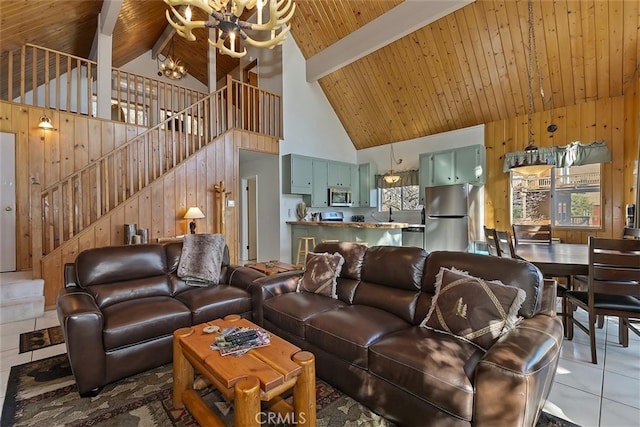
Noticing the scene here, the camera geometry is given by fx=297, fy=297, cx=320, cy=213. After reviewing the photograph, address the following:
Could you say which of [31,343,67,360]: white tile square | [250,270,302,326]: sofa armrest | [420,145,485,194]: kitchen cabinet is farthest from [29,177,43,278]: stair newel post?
[420,145,485,194]: kitchen cabinet

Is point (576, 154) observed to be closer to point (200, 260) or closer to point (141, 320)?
point (200, 260)

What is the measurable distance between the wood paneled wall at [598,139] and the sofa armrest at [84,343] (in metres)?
6.16

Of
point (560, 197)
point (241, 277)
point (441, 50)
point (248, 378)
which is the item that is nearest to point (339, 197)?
point (441, 50)

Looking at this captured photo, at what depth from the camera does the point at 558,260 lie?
268 cm

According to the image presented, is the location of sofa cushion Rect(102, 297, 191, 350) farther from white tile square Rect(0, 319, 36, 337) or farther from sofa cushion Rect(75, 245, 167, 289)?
white tile square Rect(0, 319, 36, 337)

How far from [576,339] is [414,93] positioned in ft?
16.1

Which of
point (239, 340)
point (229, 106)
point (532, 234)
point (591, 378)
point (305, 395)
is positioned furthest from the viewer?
point (229, 106)

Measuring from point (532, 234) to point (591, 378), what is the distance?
2335 millimetres

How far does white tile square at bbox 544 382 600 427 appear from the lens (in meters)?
1.77

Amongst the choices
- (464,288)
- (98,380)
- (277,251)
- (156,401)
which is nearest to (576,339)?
(464,288)

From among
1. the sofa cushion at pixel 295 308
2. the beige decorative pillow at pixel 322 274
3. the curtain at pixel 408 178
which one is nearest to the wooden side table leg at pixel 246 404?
the sofa cushion at pixel 295 308

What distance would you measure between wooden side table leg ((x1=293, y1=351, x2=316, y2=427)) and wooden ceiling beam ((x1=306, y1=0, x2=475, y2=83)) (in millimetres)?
5153

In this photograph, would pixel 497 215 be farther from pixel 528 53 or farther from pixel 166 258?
pixel 166 258

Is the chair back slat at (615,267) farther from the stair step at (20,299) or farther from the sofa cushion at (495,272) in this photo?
the stair step at (20,299)
